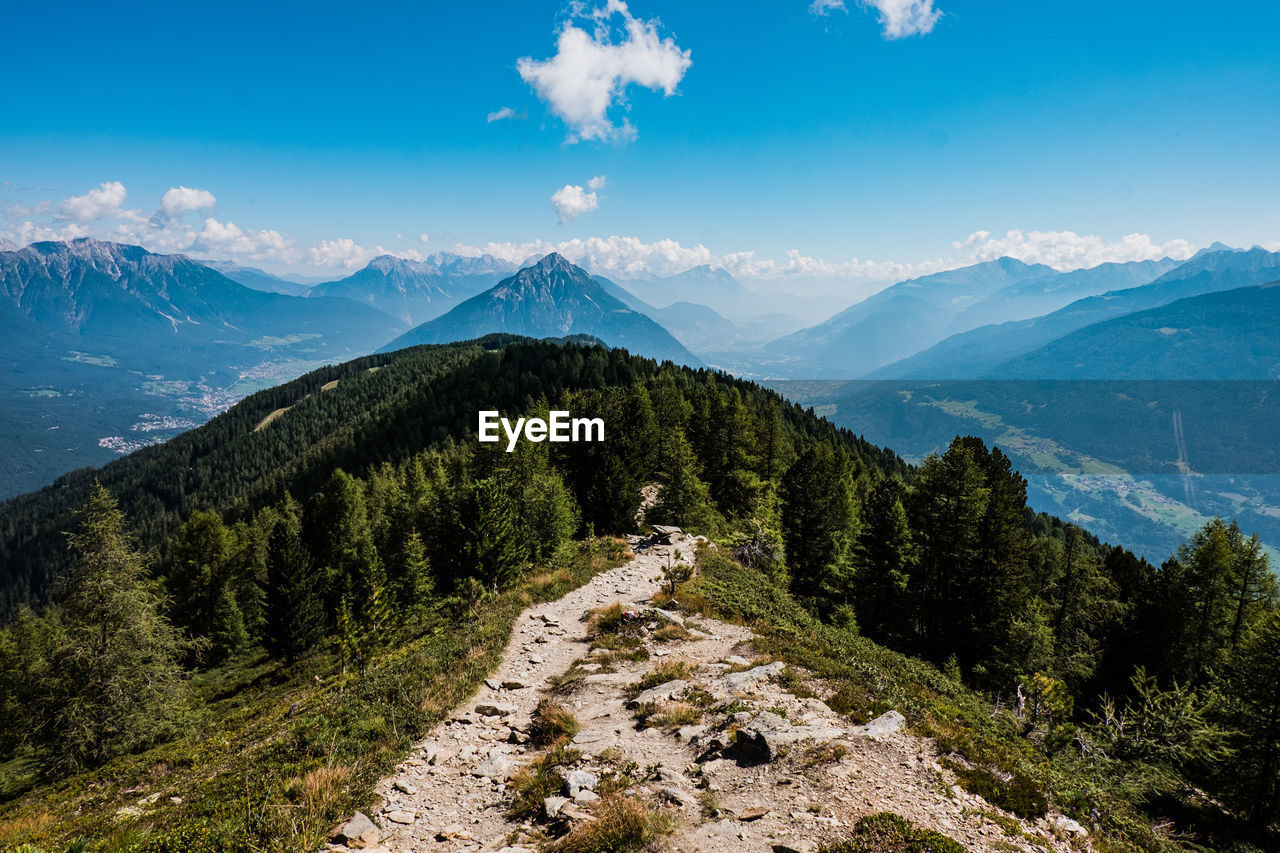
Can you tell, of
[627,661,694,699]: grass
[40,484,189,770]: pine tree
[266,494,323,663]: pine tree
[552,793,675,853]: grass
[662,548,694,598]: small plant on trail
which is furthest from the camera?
[266,494,323,663]: pine tree

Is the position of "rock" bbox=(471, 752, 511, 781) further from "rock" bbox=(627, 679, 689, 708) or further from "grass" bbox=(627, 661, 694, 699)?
"grass" bbox=(627, 661, 694, 699)

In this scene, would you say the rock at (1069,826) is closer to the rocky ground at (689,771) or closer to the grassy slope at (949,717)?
the rocky ground at (689,771)

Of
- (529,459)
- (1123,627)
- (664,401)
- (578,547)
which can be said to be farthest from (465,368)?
(1123,627)

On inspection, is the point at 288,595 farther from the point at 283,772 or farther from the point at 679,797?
the point at 679,797

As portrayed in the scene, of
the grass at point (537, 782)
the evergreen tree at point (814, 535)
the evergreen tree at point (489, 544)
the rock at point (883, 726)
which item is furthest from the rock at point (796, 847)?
the evergreen tree at point (814, 535)

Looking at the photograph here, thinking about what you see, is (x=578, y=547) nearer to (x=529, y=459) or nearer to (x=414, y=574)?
(x=529, y=459)

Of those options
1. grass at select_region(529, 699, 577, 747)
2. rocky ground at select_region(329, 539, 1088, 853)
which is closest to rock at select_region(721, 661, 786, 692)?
rocky ground at select_region(329, 539, 1088, 853)
